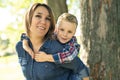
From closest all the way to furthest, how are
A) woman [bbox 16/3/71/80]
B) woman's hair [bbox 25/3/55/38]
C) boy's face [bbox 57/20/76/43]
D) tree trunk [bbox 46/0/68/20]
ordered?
1. boy's face [bbox 57/20/76/43]
2. woman [bbox 16/3/71/80]
3. woman's hair [bbox 25/3/55/38]
4. tree trunk [bbox 46/0/68/20]

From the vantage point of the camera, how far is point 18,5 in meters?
9.81

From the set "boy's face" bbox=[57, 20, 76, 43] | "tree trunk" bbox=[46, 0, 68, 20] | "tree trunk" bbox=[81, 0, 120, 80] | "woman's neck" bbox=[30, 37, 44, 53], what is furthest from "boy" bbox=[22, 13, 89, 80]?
"tree trunk" bbox=[46, 0, 68, 20]

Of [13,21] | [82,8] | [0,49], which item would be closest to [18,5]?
[13,21]

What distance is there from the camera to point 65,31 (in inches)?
138

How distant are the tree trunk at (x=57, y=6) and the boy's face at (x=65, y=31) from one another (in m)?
2.73

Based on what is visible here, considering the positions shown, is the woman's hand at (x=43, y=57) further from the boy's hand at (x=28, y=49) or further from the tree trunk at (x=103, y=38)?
the tree trunk at (x=103, y=38)

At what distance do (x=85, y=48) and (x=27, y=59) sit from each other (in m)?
0.67

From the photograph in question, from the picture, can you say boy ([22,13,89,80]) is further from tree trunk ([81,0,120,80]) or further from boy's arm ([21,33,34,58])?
tree trunk ([81,0,120,80])

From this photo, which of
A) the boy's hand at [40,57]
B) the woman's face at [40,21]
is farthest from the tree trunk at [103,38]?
the boy's hand at [40,57]

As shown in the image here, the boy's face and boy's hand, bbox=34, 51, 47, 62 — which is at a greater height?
the boy's face

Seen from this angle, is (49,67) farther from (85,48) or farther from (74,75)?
(85,48)

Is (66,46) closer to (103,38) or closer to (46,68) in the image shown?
(46,68)

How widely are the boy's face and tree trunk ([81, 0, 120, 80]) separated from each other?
1.17 feet

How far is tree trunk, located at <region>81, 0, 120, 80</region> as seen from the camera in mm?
3766
